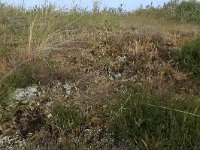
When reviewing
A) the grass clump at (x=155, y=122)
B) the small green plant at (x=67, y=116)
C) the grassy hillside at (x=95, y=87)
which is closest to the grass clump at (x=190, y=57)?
the grassy hillside at (x=95, y=87)

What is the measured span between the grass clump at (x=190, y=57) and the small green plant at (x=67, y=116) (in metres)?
1.61

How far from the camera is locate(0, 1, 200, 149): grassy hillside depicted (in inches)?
150

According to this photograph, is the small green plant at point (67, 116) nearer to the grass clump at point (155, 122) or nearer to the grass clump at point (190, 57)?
the grass clump at point (155, 122)

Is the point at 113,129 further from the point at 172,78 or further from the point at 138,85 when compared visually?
the point at 172,78

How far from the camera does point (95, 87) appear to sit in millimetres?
4633

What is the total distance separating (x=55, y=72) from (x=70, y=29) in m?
1.80

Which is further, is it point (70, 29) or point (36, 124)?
point (70, 29)

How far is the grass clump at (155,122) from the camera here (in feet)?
11.9

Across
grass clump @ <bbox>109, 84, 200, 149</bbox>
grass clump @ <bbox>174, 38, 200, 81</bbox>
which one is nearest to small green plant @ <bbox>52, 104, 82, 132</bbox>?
grass clump @ <bbox>109, 84, 200, 149</bbox>

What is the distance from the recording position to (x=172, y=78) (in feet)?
16.0

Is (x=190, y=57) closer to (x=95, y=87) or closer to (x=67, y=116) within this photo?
(x=95, y=87)

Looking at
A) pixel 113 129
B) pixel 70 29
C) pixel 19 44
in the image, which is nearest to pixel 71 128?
pixel 113 129

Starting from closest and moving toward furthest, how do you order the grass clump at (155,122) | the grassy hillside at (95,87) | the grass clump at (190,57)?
1. the grass clump at (155,122)
2. the grassy hillside at (95,87)
3. the grass clump at (190,57)

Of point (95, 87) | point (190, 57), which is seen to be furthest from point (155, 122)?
point (190, 57)
